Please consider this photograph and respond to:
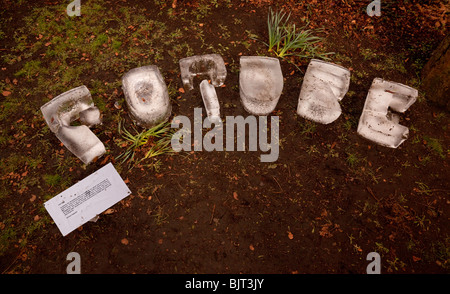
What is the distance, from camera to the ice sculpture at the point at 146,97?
219 cm

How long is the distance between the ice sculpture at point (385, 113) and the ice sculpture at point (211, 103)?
1.32 metres

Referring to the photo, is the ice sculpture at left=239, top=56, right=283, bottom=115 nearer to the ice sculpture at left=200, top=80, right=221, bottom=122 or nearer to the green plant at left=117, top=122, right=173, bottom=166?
the ice sculpture at left=200, top=80, right=221, bottom=122

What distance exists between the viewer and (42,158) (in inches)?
88.4

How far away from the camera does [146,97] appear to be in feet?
7.25

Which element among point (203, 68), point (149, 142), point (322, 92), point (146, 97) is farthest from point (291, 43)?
point (149, 142)

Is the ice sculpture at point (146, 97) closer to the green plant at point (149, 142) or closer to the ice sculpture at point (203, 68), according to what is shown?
the green plant at point (149, 142)

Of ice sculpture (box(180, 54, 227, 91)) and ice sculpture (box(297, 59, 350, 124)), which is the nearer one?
ice sculpture (box(297, 59, 350, 124))

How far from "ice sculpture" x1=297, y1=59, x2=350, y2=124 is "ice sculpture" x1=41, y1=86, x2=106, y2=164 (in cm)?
188

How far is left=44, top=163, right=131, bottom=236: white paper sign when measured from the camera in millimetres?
2008

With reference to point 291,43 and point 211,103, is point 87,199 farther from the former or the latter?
point 291,43

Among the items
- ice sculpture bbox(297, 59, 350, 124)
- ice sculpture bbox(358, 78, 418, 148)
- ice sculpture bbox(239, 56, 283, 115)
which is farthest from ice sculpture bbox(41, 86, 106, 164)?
ice sculpture bbox(358, 78, 418, 148)

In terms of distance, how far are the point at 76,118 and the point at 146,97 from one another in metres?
0.71

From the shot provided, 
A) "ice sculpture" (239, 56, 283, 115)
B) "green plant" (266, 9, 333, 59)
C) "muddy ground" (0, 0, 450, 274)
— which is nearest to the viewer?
"muddy ground" (0, 0, 450, 274)
